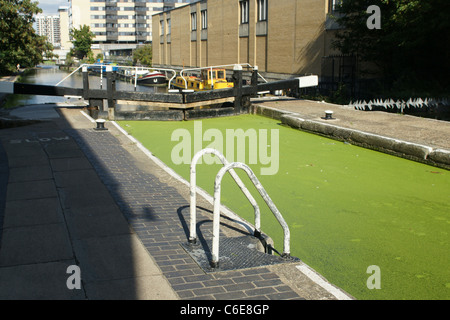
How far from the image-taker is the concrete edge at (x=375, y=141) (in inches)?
408

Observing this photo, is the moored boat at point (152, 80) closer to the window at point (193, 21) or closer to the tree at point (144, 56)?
the window at point (193, 21)

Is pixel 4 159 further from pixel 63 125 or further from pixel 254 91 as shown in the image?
pixel 254 91

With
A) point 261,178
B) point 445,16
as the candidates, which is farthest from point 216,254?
point 445,16

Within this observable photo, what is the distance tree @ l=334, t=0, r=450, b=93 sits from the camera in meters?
18.1

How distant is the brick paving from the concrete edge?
19.4ft

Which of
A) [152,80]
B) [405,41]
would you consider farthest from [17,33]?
[405,41]

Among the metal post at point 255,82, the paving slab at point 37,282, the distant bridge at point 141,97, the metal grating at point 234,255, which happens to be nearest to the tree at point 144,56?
the metal post at point 255,82

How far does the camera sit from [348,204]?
26.0 ft

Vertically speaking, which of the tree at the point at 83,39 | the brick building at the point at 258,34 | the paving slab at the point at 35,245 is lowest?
the paving slab at the point at 35,245

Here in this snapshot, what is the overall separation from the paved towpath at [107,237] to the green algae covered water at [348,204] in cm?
78

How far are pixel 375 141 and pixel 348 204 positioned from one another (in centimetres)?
461

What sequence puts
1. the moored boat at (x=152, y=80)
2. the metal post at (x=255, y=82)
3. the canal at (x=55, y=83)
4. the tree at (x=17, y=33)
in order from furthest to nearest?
the moored boat at (x=152, y=80), the tree at (x=17, y=33), the canal at (x=55, y=83), the metal post at (x=255, y=82)

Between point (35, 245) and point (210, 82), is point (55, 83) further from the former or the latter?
point (35, 245)

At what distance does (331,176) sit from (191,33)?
46.3 metres
